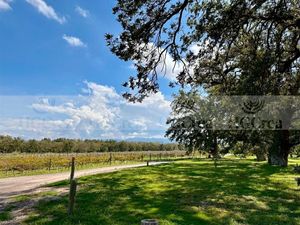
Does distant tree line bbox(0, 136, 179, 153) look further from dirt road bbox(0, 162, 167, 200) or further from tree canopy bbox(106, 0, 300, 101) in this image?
tree canopy bbox(106, 0, 300, 101)

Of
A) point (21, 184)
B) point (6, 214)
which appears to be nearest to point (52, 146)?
point (21, 184)

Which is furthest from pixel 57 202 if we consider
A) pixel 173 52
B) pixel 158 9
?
pixel 158 9

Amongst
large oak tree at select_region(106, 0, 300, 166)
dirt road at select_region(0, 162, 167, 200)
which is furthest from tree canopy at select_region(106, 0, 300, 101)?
dirt road at select_region(0, 162, 167, 200)

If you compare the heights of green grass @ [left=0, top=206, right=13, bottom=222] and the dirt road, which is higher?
the dirt road

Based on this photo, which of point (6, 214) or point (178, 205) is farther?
point (178, 205)

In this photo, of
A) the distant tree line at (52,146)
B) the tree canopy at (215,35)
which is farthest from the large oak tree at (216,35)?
the distant tree line at (52,146)

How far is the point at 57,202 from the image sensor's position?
15.8 metres

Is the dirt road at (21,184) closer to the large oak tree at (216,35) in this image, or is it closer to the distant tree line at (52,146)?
the large oak tree at (216,35)

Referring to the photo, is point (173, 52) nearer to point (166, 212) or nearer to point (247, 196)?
point (166, 212)

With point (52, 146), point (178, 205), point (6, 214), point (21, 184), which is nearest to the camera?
point (6, 214)

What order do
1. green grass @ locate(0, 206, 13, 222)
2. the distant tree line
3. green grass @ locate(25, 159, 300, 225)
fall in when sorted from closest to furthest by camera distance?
green grass @ locate(25, 159, 300, 225), green grass @ locate(0, 206, 13, 222), the distant tree line

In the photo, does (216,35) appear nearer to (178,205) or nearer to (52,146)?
(178,205)

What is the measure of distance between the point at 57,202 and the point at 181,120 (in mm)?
47773

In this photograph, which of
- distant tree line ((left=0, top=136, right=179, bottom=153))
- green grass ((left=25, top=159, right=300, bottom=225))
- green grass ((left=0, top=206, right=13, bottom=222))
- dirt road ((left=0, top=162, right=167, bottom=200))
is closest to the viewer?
green grass ((left=25, top=159, right=300, bottom=225))
